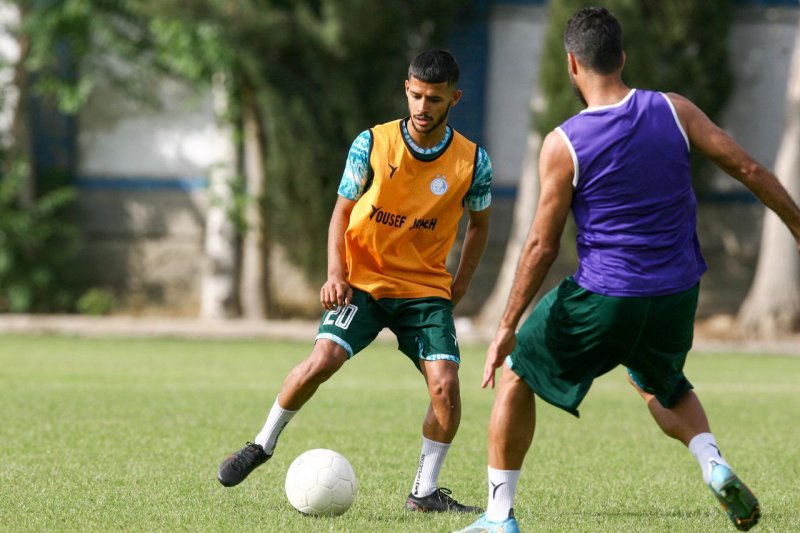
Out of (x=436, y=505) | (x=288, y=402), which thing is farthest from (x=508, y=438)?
(x=288, y=402)

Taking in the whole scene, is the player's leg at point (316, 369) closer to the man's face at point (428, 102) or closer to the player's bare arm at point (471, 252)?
the player's bare arm at point (471, 252)

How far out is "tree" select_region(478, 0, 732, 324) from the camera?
56.4 ft

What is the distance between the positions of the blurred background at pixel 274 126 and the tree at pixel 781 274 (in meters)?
0.03

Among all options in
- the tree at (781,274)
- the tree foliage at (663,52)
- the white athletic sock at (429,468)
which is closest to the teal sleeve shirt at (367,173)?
the white athletic sock at (429,468)

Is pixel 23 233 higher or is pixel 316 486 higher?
pixel 316 486

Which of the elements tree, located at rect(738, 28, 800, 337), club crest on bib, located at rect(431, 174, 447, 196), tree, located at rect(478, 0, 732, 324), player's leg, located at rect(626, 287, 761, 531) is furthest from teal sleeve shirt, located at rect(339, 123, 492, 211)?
tree, located at rect(738, 28, 800, 337)

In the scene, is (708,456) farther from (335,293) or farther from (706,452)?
(335,293)

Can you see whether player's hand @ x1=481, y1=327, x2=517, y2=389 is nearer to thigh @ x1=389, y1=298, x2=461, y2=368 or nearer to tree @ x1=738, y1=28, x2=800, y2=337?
thigh @ x1=389, y1=298, x2=461, y2=368

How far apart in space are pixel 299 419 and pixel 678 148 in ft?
16.6

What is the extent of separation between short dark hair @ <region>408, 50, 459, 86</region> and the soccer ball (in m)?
1.82

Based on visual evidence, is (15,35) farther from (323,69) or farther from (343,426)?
(343,426)

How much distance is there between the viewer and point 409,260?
20.4 feet

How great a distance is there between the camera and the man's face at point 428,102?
19.6 feet

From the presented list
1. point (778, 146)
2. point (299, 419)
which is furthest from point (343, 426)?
point (778, 146)
